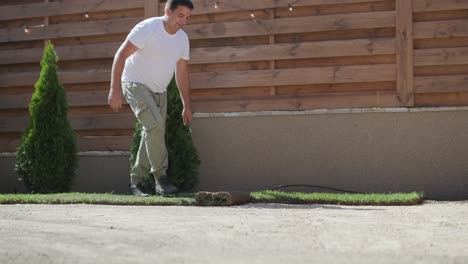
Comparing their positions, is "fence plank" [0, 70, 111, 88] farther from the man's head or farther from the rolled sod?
the rolled sod

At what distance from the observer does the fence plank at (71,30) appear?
27.5 ft

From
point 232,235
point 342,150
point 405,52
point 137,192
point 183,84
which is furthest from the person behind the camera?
point 342,150

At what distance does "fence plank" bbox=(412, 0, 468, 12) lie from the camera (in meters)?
7.30

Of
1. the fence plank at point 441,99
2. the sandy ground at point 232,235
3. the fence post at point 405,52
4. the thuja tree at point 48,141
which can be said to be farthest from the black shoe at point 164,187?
the fence plank at point 441,99

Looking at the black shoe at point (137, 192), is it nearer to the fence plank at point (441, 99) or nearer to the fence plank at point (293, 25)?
the fence plank at point (293, 25)

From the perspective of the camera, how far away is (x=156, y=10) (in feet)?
27.1

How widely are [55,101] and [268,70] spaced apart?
226 cm

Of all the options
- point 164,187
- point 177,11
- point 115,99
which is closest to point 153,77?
point 115,99

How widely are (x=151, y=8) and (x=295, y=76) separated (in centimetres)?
181

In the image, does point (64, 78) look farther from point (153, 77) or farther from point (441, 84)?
point (441, 84)

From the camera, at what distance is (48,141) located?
787 centimetres

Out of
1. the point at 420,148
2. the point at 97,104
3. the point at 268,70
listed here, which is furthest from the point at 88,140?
the point at 420,148

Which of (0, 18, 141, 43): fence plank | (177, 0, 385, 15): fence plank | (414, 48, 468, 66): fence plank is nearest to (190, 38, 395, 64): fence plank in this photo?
(414, 48, 468, 66): fence plank

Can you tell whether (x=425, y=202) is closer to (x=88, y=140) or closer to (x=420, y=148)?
(x=420, y=148)
